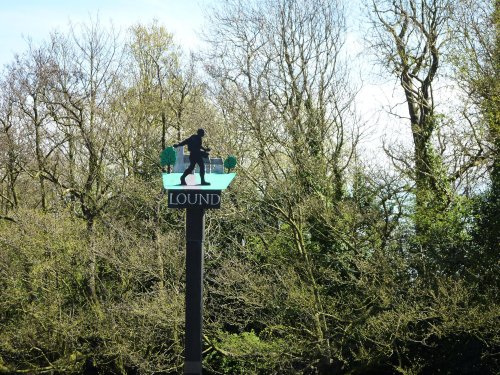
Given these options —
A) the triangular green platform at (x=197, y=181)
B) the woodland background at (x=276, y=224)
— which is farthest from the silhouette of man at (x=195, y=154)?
the woodland background at (x=276, y=224)

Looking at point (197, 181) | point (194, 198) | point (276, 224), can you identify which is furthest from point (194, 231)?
point (276, 224)

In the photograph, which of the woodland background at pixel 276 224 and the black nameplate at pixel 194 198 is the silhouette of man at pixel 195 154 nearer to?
the black nameplate at pixel 194 198

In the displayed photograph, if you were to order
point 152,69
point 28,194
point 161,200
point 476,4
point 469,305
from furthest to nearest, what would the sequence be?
1. point 152,69
2. point 28,194
3. point 161,200
4. point 476,4
5. point 469,305

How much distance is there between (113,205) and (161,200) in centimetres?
225

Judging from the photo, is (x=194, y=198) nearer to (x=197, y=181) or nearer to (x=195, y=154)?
(x=197, y=181)

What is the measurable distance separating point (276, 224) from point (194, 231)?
10.8m

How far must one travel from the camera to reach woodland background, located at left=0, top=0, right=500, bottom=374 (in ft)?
62.0

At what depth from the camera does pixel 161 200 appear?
885 inches

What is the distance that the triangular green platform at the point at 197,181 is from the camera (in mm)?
10562

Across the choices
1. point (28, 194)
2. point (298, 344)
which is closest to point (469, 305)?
point (298, 344)

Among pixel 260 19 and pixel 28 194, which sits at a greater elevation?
pixel 260 19

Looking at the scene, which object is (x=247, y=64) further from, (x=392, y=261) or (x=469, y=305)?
(x=469, y=305)

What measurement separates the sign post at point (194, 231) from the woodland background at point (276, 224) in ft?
27.1

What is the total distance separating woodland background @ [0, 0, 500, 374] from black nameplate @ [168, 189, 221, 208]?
27.8ft
